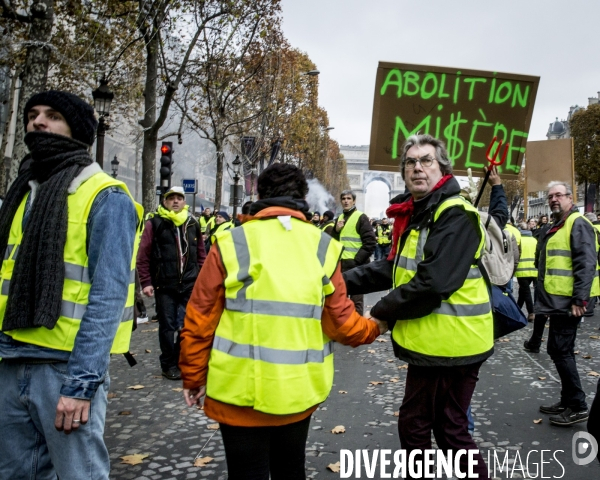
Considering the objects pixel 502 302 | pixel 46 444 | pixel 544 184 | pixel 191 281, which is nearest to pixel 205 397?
pixel 46 444

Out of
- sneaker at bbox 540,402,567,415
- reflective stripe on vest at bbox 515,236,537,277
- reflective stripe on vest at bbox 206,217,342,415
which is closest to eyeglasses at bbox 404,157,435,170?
reflective stripe on vest at bbox 206,217,342,415

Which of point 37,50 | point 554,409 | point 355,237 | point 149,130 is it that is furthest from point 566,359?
point 149,130

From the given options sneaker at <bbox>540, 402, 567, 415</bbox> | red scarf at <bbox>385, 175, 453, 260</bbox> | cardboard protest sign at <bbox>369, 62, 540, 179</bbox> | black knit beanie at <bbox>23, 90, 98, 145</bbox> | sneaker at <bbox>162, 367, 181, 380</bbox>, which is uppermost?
cardboard protest sign at <bbox>369, 62, 540, 179</bbox>

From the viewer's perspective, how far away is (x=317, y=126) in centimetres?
4075

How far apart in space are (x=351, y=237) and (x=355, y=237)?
6 centimetres

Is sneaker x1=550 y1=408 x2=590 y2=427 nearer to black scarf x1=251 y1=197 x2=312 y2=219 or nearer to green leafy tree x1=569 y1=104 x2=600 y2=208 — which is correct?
black scarf x1=251 y1=197 x2=312 y2=219

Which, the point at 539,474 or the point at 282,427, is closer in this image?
the point at 282,427

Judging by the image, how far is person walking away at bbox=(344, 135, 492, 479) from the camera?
279 centimetres

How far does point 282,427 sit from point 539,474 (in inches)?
86.0

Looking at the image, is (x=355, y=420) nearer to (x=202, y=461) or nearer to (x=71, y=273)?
(x=202, y=461)

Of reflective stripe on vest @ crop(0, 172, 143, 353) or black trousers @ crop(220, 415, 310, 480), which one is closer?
reflective stripe on vest @ crop(0, 172, 143, 353)

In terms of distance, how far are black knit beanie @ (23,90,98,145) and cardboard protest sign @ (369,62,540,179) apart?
8.90 ft

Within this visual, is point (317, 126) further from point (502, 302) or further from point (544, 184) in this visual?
point (502, 302)

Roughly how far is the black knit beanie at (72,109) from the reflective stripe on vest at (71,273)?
204mm
